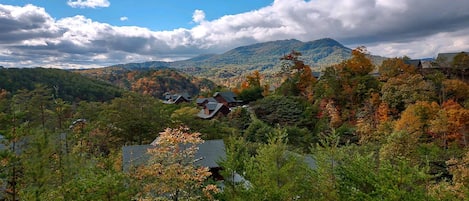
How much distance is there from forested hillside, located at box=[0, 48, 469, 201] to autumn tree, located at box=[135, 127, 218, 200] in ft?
0.17

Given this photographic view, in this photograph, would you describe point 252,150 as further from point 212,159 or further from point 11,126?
point 11,126

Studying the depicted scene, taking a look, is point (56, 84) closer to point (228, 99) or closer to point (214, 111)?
point (228, 99)

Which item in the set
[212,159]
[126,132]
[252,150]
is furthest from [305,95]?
[212,159]

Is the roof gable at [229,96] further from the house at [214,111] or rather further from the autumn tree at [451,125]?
the autumn tree at [451,125]

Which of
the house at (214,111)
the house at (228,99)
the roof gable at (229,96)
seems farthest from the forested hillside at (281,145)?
the roof gable at (229,96)

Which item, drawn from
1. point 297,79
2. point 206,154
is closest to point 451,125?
point 206,154

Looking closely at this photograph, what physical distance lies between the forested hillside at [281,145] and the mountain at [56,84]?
6469cm

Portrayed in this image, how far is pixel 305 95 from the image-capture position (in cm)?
5188

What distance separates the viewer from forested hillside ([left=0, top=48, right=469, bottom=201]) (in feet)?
38.4

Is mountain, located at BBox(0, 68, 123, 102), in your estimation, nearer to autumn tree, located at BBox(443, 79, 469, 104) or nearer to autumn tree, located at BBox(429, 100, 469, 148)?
autumn tree, located at BBox(443, 79, 469, 104)

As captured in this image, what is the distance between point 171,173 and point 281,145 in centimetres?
489

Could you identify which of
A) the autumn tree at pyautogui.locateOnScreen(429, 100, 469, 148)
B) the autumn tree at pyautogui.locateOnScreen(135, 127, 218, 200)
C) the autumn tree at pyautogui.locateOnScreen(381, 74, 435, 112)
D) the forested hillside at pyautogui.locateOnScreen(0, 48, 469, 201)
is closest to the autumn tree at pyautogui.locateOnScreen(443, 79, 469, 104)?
the forested hillside at pyautogui.locateOnScreen(0, 48, 469, 201)

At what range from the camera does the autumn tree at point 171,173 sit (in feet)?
40.7

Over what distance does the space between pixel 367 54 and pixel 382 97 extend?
38.5 ft
